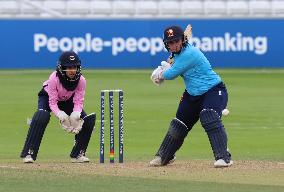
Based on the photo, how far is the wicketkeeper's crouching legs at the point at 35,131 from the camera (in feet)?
44.0

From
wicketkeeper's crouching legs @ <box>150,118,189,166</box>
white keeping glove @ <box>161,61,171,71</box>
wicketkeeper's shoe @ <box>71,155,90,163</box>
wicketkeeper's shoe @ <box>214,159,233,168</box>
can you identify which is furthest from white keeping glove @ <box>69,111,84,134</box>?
wicketkeeper's shoe @ <box>214,159,233,168</box>

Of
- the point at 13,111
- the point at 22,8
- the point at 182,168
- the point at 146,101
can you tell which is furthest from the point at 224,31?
the point at 182,168

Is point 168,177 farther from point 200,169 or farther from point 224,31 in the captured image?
point 224,31

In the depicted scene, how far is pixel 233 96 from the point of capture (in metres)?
25.5

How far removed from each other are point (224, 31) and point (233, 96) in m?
9.31

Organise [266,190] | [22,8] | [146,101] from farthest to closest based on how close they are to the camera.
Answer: [22,8] → [146,101] → [266,190]

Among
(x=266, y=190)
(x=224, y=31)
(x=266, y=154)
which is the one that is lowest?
(x=224, y=31)

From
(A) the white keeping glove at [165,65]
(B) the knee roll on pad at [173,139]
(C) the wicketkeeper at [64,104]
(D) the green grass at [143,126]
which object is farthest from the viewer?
(C) the wicketkeeper at [64,104]

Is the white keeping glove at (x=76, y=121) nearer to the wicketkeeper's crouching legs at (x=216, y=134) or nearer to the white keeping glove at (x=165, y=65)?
the white keeping glove at (x=165, y=65)

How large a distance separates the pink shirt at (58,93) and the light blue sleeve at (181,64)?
1.24 metres

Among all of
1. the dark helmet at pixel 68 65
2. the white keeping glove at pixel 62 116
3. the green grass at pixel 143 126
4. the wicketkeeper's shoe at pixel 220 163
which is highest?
the dark helmet at pixel 68 65

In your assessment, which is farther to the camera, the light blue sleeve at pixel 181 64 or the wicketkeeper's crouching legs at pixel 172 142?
the wicketkeeper's crouching legs at pixel 172 142

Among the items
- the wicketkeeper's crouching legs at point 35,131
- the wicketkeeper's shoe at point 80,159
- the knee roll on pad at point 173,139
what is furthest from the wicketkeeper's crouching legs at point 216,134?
the wicketkeeper's crouching legs at point 35,131

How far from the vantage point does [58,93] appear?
13.4 m
